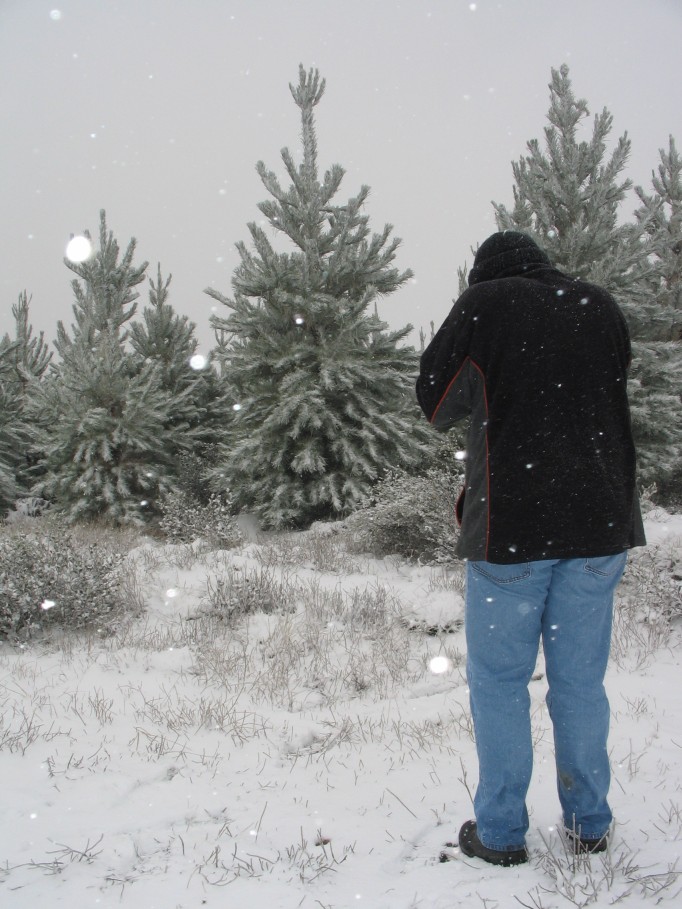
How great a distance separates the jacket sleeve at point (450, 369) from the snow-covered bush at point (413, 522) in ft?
14.8

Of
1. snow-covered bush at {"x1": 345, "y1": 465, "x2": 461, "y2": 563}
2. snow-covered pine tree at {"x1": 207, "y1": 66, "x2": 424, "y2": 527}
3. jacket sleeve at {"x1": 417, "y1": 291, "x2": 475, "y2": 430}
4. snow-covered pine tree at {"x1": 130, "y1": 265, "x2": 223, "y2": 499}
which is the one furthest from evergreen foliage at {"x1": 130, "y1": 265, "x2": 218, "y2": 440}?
jacket sleeve at {"x1": 417, "y1": 291, "x2": 475, "y2": 430}

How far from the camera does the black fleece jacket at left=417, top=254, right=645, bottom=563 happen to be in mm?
2029

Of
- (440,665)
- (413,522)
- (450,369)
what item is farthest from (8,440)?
(450,369)

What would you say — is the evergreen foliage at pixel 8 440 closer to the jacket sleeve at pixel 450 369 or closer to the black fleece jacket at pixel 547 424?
the jacket sleeve at pixel 450 369

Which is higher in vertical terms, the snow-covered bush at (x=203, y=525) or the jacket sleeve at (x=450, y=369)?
the jacket sleeve at (x=450, y=369)

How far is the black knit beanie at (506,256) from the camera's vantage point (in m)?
2.27

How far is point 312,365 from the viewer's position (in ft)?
33.7

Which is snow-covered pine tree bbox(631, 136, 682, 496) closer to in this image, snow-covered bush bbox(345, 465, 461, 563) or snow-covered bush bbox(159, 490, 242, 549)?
snow-covered bush bbox(345, 465, 461, 563)

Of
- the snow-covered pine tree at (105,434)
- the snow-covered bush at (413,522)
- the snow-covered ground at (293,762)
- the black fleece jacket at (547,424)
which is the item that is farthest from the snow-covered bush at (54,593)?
the snow-covered pine tree at (105,434)

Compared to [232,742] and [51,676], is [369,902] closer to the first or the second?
[232,742]

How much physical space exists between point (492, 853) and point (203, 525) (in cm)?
688

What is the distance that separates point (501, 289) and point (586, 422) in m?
0.54

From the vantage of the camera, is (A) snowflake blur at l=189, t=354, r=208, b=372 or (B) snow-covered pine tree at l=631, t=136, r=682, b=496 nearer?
(B) snow-covered pine tree at l=631, t=136, r=682, b=496

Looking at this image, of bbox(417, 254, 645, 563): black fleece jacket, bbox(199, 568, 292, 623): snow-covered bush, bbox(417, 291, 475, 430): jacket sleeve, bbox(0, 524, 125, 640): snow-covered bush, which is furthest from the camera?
bbox(199, 568, 292, 623): snow-covered bush
